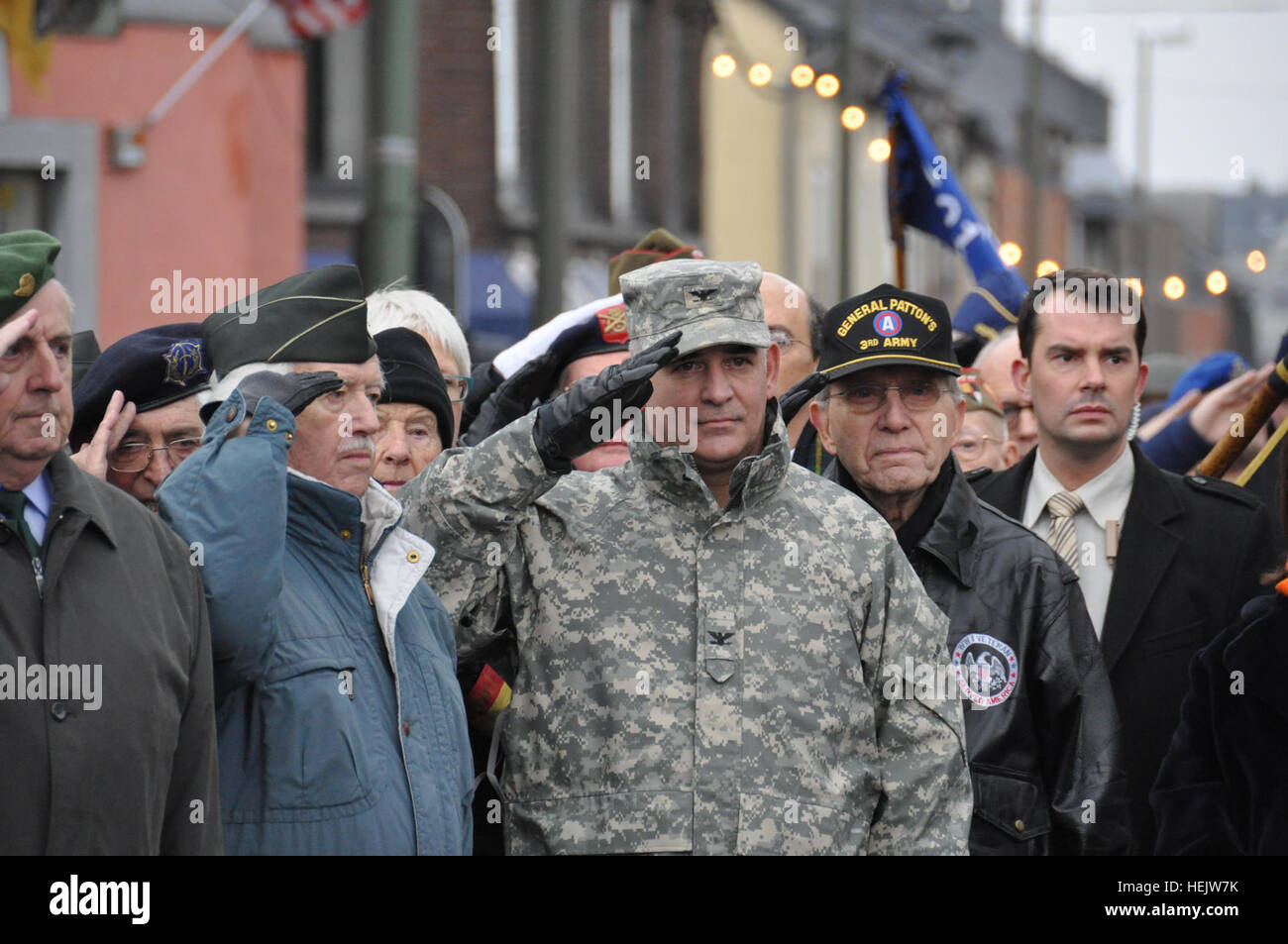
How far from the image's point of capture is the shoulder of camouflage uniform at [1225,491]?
4.95 m

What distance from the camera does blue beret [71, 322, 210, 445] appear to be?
13.1 feet

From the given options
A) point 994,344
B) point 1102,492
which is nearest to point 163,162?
point 994,344

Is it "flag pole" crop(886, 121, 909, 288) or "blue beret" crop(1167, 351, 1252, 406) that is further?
"flag pole" crop(886, 121, 909, 288)

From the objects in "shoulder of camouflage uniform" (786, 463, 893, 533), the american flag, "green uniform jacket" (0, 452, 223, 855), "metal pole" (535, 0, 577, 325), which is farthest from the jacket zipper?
the american flag

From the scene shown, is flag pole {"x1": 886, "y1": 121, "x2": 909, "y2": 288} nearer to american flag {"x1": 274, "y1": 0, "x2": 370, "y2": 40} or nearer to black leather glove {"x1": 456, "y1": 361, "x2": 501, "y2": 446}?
black leather glove {"x1": 456, "y1": 361, "x2": 501, "y2": 446}

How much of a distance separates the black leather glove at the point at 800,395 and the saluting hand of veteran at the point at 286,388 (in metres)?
0.96

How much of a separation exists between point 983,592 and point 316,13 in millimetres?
9904

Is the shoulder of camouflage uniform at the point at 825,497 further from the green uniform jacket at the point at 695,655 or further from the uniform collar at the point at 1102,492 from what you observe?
the uniform collar at the point at 1102,492

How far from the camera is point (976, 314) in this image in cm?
738

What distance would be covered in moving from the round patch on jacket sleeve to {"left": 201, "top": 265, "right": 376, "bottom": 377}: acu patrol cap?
1.45m

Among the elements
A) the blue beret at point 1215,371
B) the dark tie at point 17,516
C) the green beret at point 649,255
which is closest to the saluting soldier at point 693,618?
the dark tie at point 17,516

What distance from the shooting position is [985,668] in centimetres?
422
